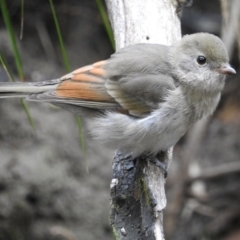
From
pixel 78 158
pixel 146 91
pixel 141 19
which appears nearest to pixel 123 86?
pixel 146 91

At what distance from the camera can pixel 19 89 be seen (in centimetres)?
409

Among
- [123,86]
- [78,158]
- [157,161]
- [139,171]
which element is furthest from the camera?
Answer: [78,158]

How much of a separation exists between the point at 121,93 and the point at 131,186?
0.67 meters

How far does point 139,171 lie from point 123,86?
0.59 meters

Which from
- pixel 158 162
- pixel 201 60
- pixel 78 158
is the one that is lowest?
pixel 78 158

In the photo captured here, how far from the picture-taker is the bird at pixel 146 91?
13.3ft

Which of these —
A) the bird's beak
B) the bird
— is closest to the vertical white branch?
the bird

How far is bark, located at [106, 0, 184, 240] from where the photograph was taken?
3.48 m

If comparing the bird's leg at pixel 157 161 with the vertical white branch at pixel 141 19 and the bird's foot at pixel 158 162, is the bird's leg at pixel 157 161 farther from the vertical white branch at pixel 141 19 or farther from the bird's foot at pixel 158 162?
the vertical white branch at pixel 141 19

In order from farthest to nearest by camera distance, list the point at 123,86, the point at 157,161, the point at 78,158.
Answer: the point at 78,158, the point at 123,86, the point at 157,161

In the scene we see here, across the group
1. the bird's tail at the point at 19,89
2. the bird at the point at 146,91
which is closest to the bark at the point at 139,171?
the bird at the point at 146,91

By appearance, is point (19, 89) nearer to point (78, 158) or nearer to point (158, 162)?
point (158, 162)

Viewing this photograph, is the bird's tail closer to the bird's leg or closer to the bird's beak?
the bird's leg

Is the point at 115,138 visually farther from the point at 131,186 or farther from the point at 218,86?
the point at 218,86
